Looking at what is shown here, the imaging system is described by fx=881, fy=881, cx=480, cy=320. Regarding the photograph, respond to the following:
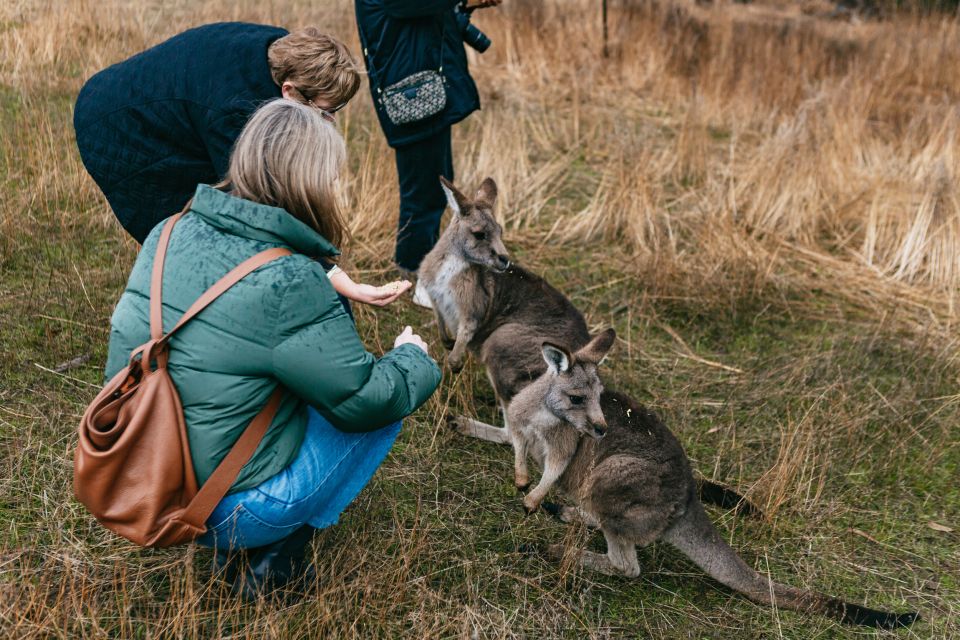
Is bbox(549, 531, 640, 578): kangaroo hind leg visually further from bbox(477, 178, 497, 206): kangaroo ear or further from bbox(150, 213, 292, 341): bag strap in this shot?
bbox(477, 178, 497, 206): kangaroo ear

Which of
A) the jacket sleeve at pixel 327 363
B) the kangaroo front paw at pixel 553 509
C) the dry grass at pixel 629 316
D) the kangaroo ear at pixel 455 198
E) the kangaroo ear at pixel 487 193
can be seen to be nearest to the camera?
the jacket sleeve at pixel 327 363

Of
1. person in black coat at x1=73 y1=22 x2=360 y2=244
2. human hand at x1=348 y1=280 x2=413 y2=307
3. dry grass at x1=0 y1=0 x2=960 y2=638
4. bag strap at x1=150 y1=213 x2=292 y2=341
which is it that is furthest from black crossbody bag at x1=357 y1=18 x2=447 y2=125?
bag strap at x1=150 y1=213 x2=292 y2=341

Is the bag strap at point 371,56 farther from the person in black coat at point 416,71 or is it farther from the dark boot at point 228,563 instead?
the dark boot at point 228,563

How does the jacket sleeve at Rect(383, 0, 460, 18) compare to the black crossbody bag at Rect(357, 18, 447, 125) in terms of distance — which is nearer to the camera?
the jacket sleeve at Rect(383, 0, 460, 18)

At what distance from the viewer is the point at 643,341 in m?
4.93

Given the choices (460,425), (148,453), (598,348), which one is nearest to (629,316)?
(460,425)

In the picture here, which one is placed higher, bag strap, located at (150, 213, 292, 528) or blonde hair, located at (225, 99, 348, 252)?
blonde hair, located at (225, 99, 348, 252)

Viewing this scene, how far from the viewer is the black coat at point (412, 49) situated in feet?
13.3

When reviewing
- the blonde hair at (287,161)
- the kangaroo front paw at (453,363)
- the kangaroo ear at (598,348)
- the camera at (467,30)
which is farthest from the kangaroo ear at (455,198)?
the blonde hair at (287,161)

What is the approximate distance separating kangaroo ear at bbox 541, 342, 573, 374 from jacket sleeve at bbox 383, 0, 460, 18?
174 cm

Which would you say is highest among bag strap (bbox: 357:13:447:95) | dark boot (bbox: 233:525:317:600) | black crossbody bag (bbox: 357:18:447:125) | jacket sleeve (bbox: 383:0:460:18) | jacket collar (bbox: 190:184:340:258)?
jacket sleeve (bbox: 383:0:460:18)

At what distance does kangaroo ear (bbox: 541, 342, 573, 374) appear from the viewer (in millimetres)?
3246

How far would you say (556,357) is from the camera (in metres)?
3.32

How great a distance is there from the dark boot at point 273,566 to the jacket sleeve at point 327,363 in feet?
1.59
